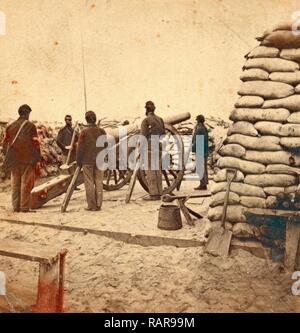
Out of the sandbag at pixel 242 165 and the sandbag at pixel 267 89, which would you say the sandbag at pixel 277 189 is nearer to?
the sandbag at pixel 242 165

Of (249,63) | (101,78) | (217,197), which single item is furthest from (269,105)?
(101,78)

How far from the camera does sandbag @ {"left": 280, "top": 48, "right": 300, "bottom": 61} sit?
3812mm

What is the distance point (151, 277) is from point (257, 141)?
5.88 feet

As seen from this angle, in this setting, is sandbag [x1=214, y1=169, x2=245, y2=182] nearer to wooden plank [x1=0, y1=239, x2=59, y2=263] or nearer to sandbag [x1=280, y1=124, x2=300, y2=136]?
sandbag [x1=280, y1=124, x2=300, y2=136]

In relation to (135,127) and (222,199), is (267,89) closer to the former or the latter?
(222,199)

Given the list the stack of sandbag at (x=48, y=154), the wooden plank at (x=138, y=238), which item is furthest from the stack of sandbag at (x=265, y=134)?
the stack of sandbag at (x=48, y=154)

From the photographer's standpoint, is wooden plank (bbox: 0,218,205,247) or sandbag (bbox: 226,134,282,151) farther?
wooden plank (bbox: 0,218,205,247)

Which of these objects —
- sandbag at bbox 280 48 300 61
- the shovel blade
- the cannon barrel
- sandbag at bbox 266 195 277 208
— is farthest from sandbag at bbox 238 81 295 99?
the cannon barrel

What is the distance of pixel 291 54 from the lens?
3830mm

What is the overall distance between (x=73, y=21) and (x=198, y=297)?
3484mm

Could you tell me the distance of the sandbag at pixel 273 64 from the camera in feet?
12.5

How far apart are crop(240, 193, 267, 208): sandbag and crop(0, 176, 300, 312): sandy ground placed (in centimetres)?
50

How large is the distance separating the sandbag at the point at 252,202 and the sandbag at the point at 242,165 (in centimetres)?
28
